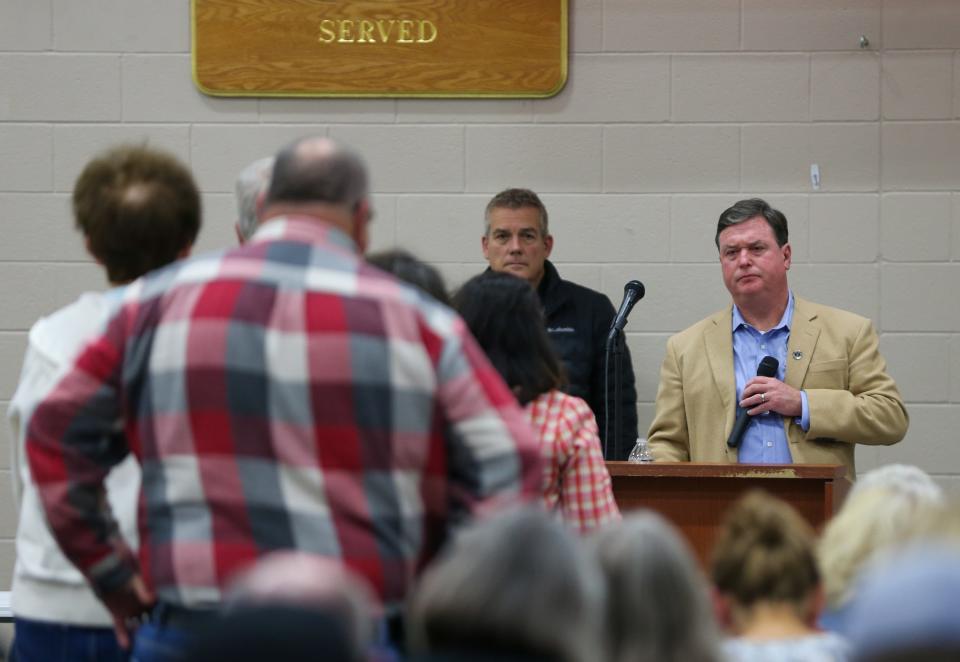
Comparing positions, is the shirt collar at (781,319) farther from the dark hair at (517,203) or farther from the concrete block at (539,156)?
the concrete block at (539,156)

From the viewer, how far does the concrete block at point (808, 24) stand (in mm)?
5004

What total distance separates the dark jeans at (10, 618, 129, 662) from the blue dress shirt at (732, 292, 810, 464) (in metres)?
2.13

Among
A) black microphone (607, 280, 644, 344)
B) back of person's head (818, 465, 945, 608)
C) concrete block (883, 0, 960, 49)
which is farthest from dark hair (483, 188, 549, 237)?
back of person's head (818, 465, 945, 608)

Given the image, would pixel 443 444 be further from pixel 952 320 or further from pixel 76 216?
pixel 952 320

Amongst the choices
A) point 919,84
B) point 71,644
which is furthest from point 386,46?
point 71,644

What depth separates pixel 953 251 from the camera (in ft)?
16.4

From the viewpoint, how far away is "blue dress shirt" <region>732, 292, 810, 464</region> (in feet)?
13.3

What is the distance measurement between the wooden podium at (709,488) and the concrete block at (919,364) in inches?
58.7

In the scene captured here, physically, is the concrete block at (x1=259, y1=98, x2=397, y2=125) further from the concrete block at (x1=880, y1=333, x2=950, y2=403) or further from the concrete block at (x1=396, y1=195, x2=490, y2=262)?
the concrete block at (x1=880, y1=333, x2=950, y2=403)

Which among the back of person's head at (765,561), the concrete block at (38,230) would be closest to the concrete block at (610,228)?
the concrete block at (38,230)

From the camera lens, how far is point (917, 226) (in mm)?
4996

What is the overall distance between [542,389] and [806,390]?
62.9 inches

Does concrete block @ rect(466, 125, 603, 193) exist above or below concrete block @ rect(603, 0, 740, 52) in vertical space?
below

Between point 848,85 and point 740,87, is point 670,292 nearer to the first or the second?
point 740,87
